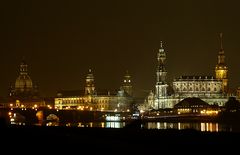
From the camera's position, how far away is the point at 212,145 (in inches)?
1638

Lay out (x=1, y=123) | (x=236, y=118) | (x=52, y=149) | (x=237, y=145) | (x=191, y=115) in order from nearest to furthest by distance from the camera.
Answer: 1. (x=52, y=149)
2. (x=237, y=145)
3. (x=1, y=123)
4. (x=236, y=118)
5. (x=191, y=115)

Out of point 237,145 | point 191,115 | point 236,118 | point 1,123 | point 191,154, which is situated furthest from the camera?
point 191,115

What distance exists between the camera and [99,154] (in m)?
35.2

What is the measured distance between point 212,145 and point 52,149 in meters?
9.96

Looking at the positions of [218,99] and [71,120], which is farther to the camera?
[218,99]

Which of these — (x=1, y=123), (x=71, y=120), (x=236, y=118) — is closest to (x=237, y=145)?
(x=1, y=123)

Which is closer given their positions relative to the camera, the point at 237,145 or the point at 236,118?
the point at 237,145

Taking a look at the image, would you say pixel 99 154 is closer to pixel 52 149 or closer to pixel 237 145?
pixel 52 149

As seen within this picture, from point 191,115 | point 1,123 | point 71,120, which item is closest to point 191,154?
point 1,123

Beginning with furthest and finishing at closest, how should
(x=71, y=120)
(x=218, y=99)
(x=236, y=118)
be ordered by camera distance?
(x=218, y=99) → (x=71, y=120) → (x=236, y=118)

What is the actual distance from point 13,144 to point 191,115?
451 feet

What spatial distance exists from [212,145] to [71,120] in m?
117

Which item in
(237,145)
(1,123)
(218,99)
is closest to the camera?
(237,145)

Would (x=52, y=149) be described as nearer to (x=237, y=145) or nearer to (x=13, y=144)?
(x=13, y=144)
